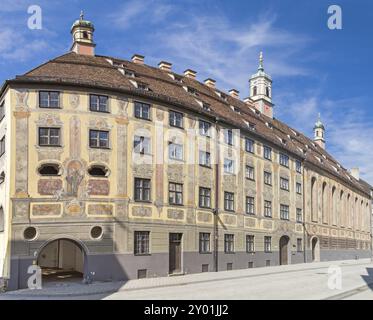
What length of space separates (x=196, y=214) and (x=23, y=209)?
12199 millimetres

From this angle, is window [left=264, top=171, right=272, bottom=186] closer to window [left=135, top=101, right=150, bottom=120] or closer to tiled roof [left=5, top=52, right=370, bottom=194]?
tiled roof [left=5, top=52, right=370, bottom=194]

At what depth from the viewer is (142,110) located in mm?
31297

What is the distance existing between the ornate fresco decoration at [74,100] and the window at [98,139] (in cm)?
172

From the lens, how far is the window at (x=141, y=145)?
99.8 ft

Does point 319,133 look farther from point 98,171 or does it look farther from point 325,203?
point 98,171

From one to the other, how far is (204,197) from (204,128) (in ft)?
16.7

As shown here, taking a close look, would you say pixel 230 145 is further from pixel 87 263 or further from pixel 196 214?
pixel 87 263

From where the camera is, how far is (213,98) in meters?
42.2

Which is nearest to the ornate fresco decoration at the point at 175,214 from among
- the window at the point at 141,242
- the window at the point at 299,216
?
the window at the point at 141,242

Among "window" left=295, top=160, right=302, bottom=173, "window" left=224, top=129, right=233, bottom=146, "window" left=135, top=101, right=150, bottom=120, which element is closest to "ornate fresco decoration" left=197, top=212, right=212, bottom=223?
"window" left=224, top=129, right=233, bottom=146

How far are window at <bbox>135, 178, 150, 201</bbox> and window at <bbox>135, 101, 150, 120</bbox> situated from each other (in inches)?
161

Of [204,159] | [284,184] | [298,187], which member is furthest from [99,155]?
[298,187]

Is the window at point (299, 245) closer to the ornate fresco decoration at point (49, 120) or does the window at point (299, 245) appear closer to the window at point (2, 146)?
the ornate fresco decoration at point (49, 120)
